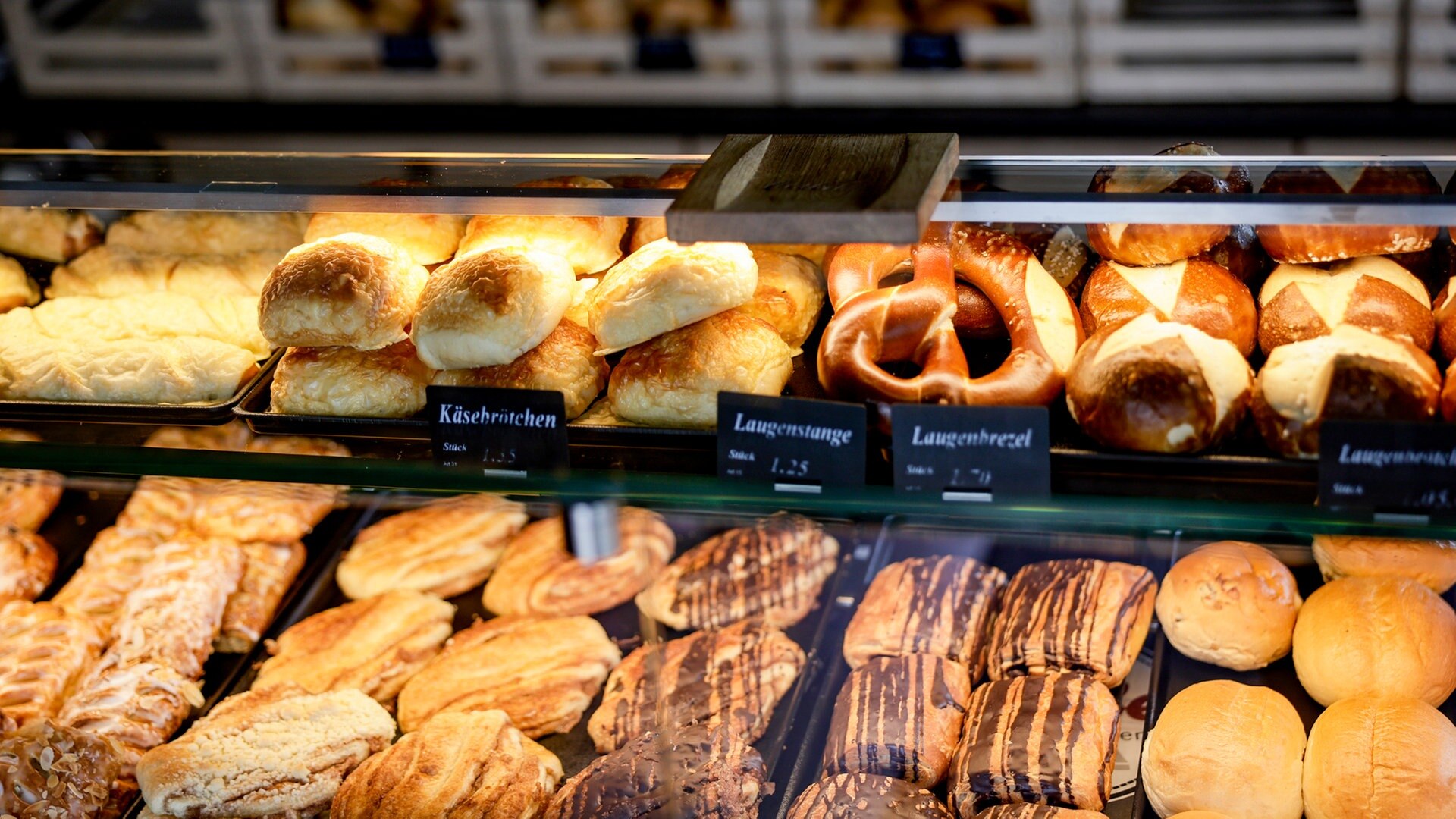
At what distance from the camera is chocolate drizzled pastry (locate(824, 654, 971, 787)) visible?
2037 millimetres

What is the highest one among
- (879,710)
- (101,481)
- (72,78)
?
(72,78)

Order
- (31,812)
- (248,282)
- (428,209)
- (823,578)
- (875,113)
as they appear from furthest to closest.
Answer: (875,113) < (823,578) < (248,282) < (31,812) < (428,209)

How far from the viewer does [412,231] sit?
2.03 metres

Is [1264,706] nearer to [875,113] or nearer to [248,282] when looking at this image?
[248,282]

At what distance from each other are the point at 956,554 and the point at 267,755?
135cm

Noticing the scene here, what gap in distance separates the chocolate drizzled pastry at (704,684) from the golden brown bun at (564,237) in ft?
2.61

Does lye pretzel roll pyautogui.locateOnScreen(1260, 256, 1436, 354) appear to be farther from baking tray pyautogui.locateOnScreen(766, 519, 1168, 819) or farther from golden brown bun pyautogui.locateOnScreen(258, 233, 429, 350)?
golden brown bun pyautogui.locateOnScreen(258, 233, 429, 350)

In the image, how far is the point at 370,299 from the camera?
1831mm

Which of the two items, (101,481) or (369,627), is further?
(101,481)

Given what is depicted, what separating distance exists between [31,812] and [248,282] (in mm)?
994

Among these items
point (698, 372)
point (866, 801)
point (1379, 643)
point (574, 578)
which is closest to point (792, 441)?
point (698, 372)

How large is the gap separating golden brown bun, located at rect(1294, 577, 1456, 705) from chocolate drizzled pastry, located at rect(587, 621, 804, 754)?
2.99 feet

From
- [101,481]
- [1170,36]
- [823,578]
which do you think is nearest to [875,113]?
[1170,36]

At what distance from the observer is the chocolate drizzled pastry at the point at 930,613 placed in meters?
2.24
